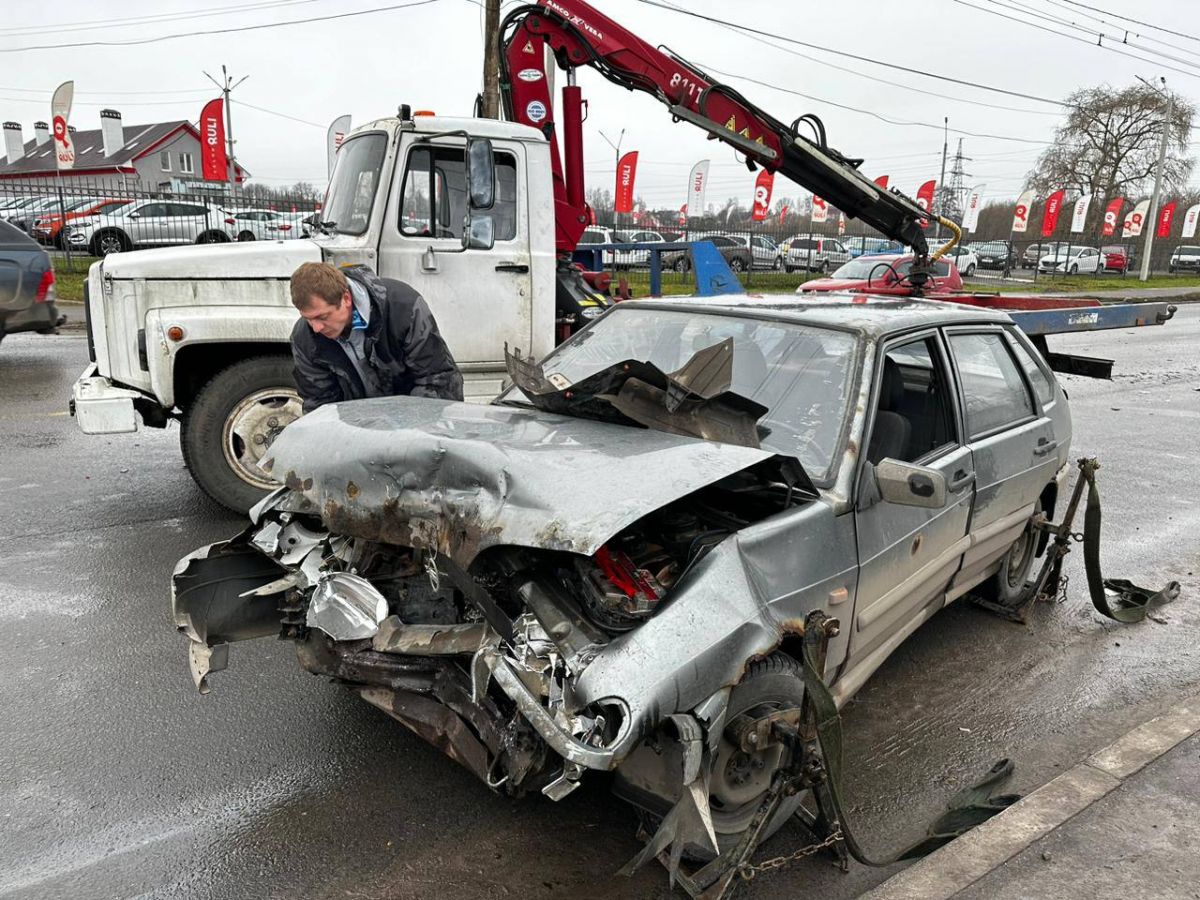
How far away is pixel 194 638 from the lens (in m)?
3.08

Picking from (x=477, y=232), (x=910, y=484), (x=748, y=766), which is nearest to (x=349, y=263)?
(x=477, y=232)

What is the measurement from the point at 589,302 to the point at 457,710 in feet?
16.5

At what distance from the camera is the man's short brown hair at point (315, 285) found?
3.79 metres

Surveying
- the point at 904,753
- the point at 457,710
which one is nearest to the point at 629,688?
the point at 457,710

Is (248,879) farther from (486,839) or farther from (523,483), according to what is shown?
(523,483)

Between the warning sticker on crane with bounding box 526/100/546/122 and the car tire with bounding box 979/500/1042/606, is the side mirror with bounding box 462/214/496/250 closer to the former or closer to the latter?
the warning sticker on crane with bounding box 526/100/546/122

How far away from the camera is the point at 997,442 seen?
3.86 m

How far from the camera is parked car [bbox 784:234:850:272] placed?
31.0m

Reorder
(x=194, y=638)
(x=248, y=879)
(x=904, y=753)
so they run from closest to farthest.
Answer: (x=248, y=879), (x=194, y=638), (x=904, y=753)

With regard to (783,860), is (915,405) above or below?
above

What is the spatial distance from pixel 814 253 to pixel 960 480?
30546 mm

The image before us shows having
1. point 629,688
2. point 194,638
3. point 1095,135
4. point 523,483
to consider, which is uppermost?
point 1095,135

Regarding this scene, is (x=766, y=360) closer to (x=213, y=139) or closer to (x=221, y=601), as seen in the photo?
(x=221, y=601)

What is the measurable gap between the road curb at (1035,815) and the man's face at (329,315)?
122 inches
